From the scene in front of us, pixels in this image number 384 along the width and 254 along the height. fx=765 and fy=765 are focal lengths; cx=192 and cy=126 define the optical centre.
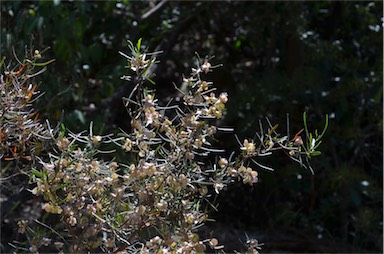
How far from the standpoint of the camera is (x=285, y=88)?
5.04 metres

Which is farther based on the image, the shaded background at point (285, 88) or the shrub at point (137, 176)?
the shaded background at point (285, 88)

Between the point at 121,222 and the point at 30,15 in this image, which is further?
the point at 30,15

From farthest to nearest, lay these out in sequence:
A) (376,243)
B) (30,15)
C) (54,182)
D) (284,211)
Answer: (284,211), (376,243), (30,15), (54,182)

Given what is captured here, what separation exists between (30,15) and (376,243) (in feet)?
8.50

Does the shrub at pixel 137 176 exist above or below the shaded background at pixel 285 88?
above

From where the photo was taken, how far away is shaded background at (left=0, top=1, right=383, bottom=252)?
4.79 meters

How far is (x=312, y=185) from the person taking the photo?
518 centimetres

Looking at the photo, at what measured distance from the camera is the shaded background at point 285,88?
479 centimetres

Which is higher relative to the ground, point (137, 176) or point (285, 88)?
point (137, 176)

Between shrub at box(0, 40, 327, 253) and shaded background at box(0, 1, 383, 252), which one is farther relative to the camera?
shaded background at box(0, 1, 383, 252)

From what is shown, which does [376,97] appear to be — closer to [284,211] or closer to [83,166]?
[284,211]

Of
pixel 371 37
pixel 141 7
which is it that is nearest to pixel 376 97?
pixel 371 37

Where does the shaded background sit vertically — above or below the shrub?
below

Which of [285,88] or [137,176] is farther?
[285,88]
